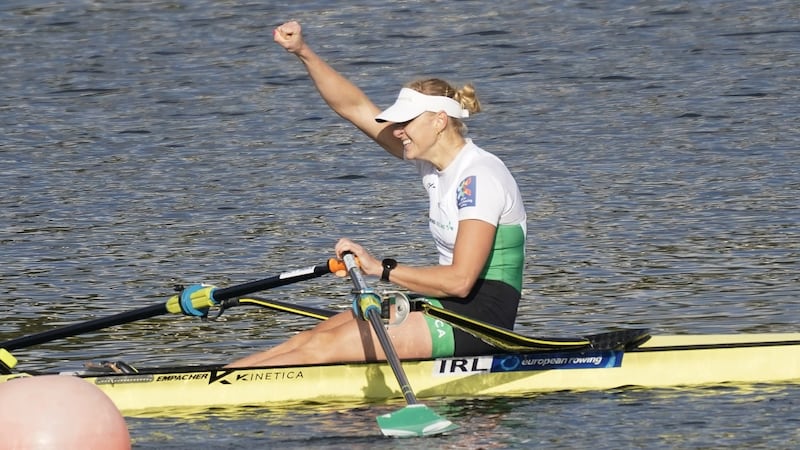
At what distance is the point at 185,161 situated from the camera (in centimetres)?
1741

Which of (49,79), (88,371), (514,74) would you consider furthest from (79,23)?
(88,371)

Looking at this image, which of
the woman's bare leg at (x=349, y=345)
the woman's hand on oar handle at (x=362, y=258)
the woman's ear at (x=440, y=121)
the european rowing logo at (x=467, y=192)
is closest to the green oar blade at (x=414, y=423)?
the woman's bare leg at (x=349, y=345)

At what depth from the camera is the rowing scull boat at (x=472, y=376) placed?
9305 millimetres

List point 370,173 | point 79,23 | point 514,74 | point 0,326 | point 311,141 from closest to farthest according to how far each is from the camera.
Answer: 1. point 0,326
2. point 370,173
3. point 311,141
4. point 514,74
5. point 79,23

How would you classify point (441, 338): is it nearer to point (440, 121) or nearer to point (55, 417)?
point (440, 121)

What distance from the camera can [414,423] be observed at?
28.5ft

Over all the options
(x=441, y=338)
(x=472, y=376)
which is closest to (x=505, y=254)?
(x=441, y=338)

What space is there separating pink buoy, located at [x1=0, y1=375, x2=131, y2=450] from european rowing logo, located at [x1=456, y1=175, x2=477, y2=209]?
2266 mm

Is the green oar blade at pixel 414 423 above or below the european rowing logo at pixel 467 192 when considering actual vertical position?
below

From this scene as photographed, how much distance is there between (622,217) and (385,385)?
17.8 ft

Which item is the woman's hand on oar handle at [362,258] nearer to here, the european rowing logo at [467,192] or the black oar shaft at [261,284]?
the black oar shaft at [261,284]

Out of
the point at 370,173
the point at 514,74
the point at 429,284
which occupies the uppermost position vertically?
the point at 514,74

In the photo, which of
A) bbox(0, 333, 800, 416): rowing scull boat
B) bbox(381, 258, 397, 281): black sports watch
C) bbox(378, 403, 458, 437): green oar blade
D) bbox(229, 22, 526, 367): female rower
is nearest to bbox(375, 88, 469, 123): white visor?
bbox(229, 22, 526, 367): female rower

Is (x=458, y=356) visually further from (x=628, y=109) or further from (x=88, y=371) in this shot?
(x=628, y=109)
